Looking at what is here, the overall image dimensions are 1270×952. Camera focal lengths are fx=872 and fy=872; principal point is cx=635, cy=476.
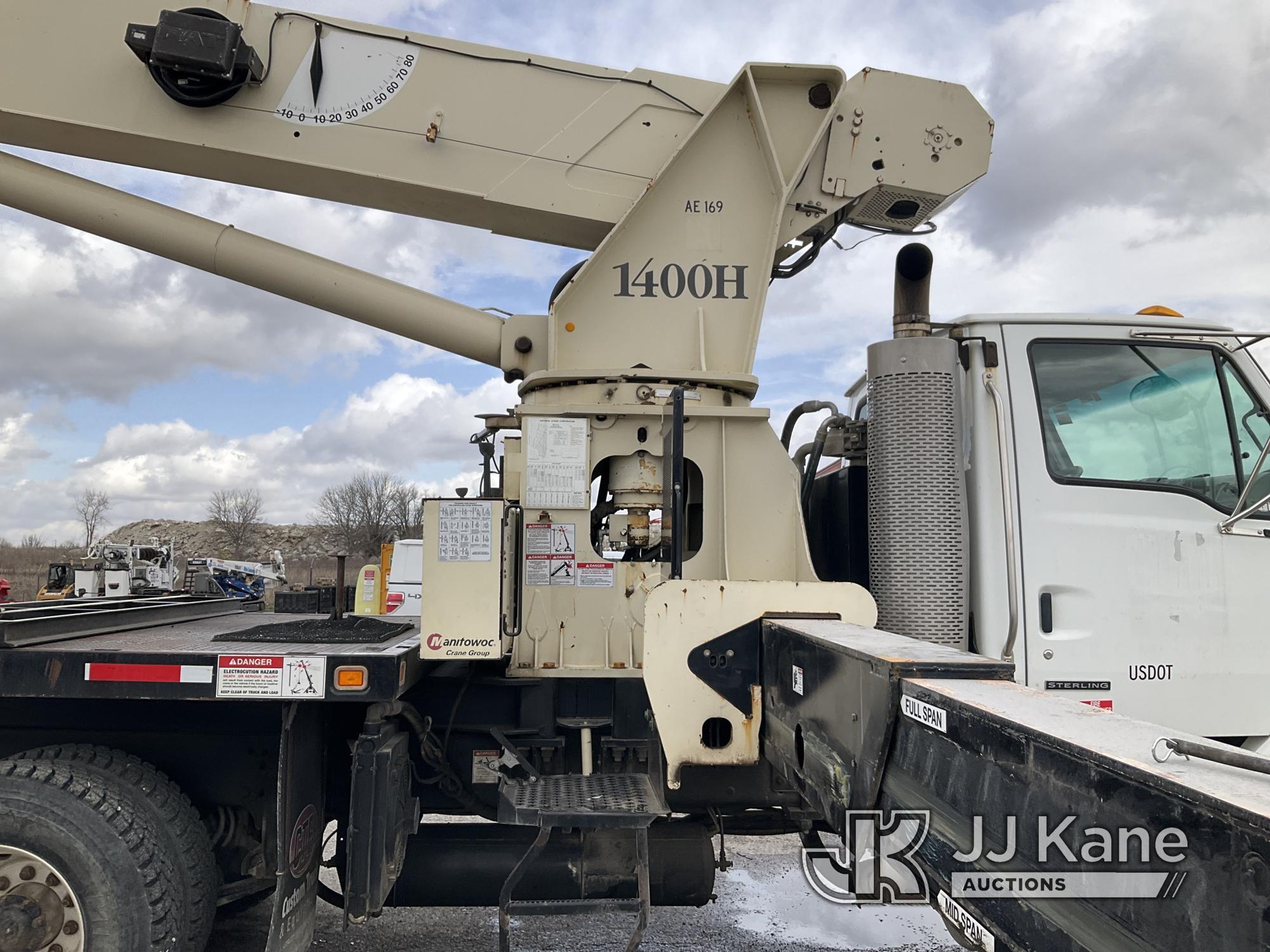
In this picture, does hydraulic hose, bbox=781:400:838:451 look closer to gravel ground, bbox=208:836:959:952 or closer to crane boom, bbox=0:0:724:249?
crane boom, bbox=0:0:724:249

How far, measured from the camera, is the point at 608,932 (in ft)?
14.8

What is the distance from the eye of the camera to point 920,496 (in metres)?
3.39

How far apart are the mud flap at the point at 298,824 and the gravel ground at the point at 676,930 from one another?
1.23 m

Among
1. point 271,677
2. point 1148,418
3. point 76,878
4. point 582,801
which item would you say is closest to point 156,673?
point 271,677

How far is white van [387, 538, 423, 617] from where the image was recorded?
1025 cm

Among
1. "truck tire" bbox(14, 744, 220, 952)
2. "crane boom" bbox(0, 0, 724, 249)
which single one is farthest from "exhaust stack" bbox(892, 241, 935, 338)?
"truck tire" bbox(14, 744, 220, 952)

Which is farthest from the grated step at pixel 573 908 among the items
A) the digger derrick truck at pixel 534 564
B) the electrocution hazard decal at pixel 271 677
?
the electrocution hazard decal at pixel 271 677

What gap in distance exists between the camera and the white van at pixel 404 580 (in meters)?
10.2

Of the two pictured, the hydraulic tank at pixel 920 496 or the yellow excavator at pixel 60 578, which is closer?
the hydraulic tank at pixel 920 496

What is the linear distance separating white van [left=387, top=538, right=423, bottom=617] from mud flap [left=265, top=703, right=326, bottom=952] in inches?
273

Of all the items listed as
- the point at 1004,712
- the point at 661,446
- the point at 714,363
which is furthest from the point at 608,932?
A: the point at 1004,712

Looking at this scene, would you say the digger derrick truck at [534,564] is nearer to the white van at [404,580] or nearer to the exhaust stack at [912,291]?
the exhaust stack at [912,291]

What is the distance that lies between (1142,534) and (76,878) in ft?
13.0

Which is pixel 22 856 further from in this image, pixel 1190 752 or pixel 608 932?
pixel 1190 752
